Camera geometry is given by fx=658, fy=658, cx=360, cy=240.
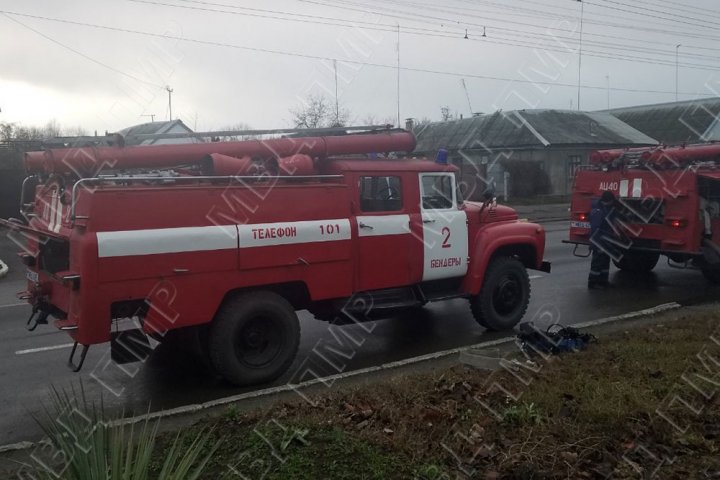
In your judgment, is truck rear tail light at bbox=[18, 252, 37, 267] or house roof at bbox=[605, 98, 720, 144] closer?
truck rear tail light at bbox=[18, 252, 37, 267]

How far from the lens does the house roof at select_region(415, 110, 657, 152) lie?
38531mm

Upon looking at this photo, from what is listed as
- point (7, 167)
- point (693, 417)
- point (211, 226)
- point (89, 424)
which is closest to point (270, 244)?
point (211, 226)

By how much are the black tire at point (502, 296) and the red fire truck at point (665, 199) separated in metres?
3.93

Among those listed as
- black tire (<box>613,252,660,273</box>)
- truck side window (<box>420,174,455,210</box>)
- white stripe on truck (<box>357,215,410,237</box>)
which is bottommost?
black tire (<box>613,252,660,273</box>)

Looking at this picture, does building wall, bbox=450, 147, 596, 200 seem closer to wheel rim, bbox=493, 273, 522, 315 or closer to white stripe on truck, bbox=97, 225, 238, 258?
wheel rim, bbox=493, 273, 522, 315

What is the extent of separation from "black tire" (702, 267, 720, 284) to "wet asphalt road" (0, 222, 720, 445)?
166 mm

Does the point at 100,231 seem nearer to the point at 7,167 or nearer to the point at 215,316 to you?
the point at 215,316

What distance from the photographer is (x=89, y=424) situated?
3.16 meters

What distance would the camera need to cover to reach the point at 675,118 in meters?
51.5

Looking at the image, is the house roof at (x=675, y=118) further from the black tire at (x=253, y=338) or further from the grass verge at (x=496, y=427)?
the black tire at (x=253, y=338)

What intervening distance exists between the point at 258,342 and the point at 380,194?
221 cm

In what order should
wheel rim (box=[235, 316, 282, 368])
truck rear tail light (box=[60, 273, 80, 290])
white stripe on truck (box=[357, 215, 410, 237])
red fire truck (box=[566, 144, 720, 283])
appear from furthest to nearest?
red fire truck (box=[566, 144, 720, 283]) → white stripe on truck (box=[357, 215, 410, 237]) → wheel rim (box=[235, 316, 282, 368]) → truck rear tail light (box=[60, 273, 80, 290])

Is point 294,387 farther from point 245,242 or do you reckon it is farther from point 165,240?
point 165,240

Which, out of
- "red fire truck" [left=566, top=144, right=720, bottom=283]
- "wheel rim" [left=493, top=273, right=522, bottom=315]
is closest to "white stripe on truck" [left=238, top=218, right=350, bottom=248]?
"wheel rim" [left=493, top=273, right=522, bottom=315]
